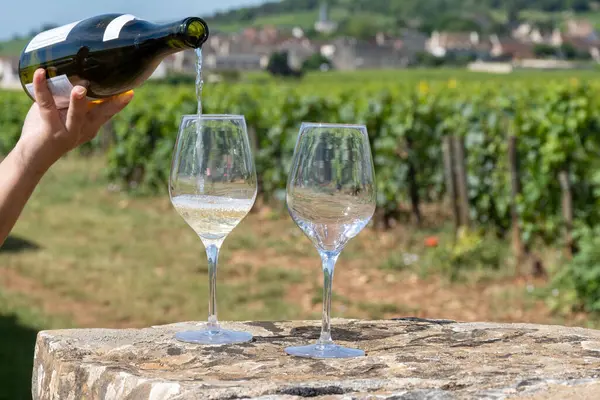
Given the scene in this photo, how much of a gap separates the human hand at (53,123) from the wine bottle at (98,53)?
0.06m

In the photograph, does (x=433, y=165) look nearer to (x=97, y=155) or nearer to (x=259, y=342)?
(x=259, y=342)

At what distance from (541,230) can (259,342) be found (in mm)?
7243

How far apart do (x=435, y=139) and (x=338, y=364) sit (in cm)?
930

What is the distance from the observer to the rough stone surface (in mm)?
1908

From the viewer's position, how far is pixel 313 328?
8.62ft

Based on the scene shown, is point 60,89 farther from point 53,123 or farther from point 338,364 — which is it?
point 338,364

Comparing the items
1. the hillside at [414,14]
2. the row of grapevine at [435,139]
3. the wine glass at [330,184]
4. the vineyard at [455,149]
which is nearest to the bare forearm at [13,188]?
the wine glass at [330,184]

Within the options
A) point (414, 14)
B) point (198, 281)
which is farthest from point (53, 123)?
point (414, 14)

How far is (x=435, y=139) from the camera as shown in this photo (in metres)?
11.3

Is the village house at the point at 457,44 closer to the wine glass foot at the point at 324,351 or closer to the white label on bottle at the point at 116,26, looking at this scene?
the white label on bottle at the point at 116,26

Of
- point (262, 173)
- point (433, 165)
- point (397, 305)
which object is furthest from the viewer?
point (262, 173)

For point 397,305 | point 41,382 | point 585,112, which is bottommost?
point 397,305

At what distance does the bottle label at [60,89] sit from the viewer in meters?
2.58

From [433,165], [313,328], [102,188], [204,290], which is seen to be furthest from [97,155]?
[313,328]
